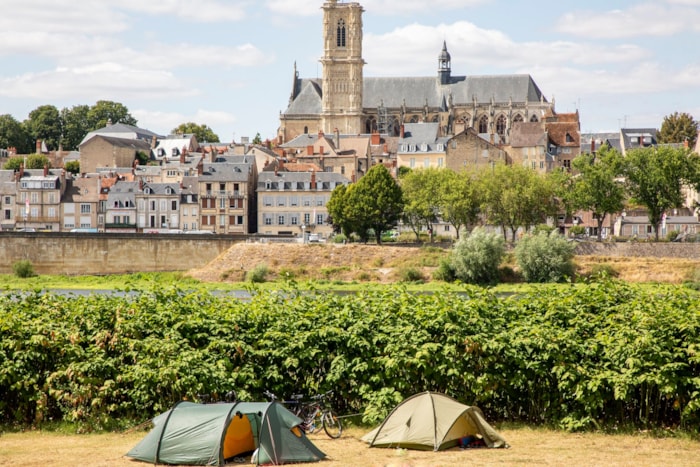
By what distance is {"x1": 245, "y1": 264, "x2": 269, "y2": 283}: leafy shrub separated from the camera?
60.4 metres

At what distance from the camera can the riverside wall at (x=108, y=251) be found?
6931 centimetres

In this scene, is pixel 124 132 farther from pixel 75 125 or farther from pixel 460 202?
pixel 460 202

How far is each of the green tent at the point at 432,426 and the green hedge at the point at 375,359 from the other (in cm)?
58

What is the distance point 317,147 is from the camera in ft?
319

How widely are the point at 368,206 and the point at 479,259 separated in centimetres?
1189

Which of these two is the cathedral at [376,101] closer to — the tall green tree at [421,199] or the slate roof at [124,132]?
the slate roof at [124,132]

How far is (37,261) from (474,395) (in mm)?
56890

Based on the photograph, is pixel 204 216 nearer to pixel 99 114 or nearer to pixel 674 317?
pixel 99 114

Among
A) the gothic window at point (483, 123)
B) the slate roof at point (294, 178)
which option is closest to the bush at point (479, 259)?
the slate roof at point (294, 178)

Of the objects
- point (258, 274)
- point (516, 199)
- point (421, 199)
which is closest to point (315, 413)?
point (258, 274)

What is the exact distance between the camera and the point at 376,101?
126m

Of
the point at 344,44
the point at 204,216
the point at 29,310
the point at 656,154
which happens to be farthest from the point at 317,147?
the point at 29,310

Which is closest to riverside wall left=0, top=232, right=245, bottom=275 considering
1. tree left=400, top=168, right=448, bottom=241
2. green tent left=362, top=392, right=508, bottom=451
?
tree left=400, top=168, right=448, bottom=241

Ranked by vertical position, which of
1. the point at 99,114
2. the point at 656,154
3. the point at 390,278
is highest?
the point at 99,114
